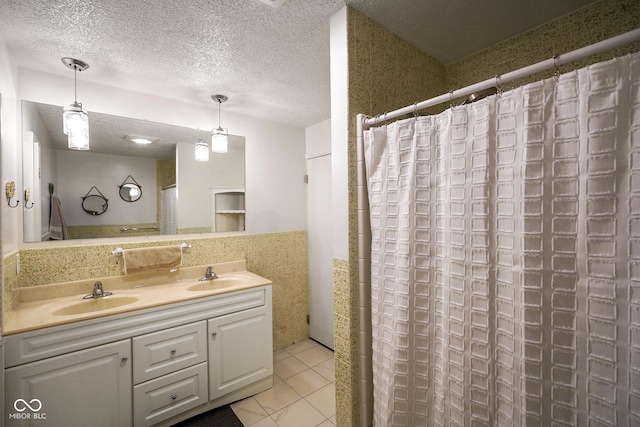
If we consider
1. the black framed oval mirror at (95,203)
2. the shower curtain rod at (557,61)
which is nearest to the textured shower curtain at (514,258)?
the shower curtain rod at (557,61)

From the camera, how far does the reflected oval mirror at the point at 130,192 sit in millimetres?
1937

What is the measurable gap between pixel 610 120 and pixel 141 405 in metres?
2.38

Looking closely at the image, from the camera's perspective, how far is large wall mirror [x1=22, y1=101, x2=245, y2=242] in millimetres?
1639

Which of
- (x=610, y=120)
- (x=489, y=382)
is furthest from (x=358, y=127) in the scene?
(x=489, y=382)

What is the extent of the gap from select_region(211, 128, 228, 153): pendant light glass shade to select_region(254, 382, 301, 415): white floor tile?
6.42 feet

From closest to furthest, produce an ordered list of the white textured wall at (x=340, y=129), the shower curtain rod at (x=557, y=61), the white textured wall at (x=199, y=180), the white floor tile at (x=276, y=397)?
the shower curtain rod at (x=557, y=61) < the white textured wall at (x=340, y=129) < the white floor tile at (x=276, y=397) < the white textured wall at (x=199, y=180)

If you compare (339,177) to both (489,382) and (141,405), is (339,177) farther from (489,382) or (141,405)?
(141,405)

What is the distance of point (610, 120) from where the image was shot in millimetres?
652

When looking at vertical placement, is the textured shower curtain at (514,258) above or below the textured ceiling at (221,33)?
below

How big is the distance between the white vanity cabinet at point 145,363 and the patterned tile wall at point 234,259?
397mm

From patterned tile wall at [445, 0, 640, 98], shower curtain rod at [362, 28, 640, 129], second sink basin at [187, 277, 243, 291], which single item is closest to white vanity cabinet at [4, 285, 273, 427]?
second sink basin at [187, 277, 243, 291]

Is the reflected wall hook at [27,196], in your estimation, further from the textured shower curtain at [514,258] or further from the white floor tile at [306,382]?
the white floor tile at [306,382]

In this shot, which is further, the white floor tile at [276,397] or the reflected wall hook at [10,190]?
the white floor tile at [276,397]

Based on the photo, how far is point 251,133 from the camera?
2523mm
